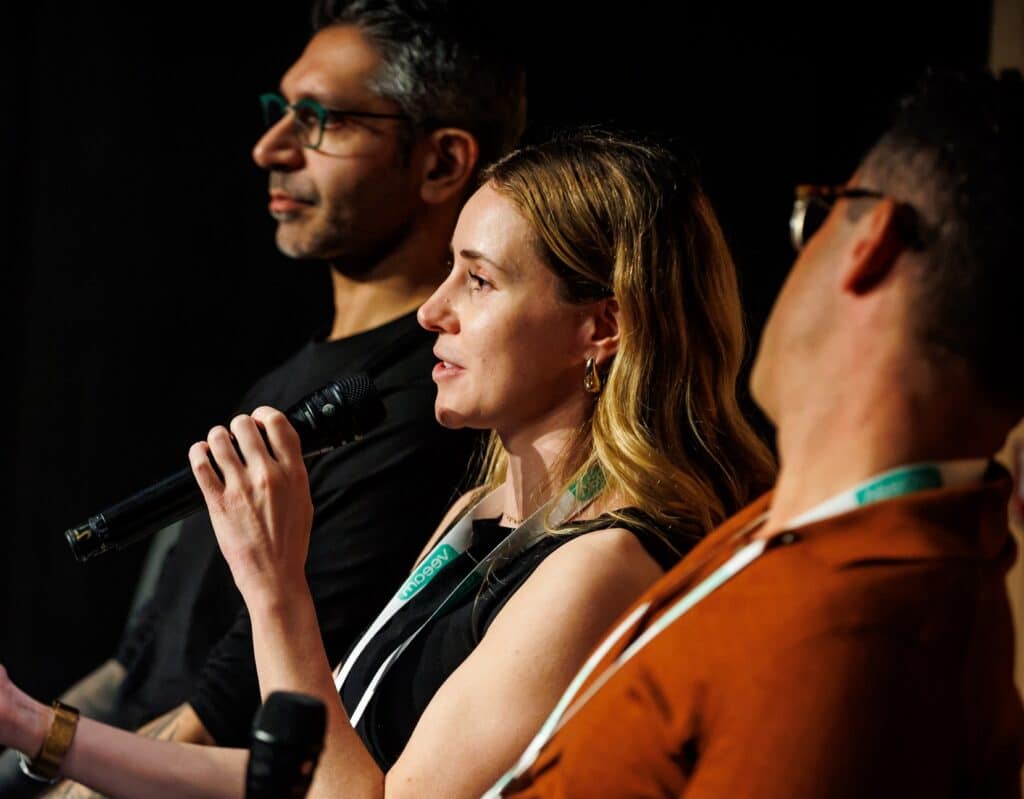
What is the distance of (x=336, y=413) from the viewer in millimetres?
1766

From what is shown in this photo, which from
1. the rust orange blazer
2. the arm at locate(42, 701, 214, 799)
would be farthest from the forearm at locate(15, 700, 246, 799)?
the rust orange blazer

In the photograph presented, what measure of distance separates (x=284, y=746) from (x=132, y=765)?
831mm

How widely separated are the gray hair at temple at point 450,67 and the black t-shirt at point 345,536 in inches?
14.9

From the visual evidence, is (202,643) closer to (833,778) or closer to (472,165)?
(472,165)

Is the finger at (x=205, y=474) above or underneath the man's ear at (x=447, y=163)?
underneath

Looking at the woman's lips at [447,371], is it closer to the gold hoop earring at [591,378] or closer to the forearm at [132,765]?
the gold hoop earring at [591,378]

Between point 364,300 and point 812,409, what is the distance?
1604mm

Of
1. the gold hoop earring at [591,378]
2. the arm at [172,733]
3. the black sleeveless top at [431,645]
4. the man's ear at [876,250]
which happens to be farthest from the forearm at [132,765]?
the man's ear at [876,250]

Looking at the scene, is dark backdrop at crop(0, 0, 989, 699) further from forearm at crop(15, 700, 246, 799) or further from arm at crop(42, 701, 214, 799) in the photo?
forearm at crop(15, 700, 246, 799)

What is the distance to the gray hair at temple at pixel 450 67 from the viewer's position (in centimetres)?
263

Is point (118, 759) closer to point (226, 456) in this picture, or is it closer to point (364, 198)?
point (226, 456)

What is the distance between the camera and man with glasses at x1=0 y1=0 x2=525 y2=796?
2559 mm

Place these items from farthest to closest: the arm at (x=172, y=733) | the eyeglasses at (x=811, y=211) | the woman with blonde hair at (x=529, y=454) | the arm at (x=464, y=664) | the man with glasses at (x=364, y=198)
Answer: the man with glasses at (x=364, y=198), the arm at (x=172, y=733), the woman with blonde hair at (x=529, y=454), the arm at (x=464, y=664), the eyeglasses at (x=811, y=211)

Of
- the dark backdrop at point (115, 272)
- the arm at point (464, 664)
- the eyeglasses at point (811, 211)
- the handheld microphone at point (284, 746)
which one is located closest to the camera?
the handheld microphone at point (284, 746)
